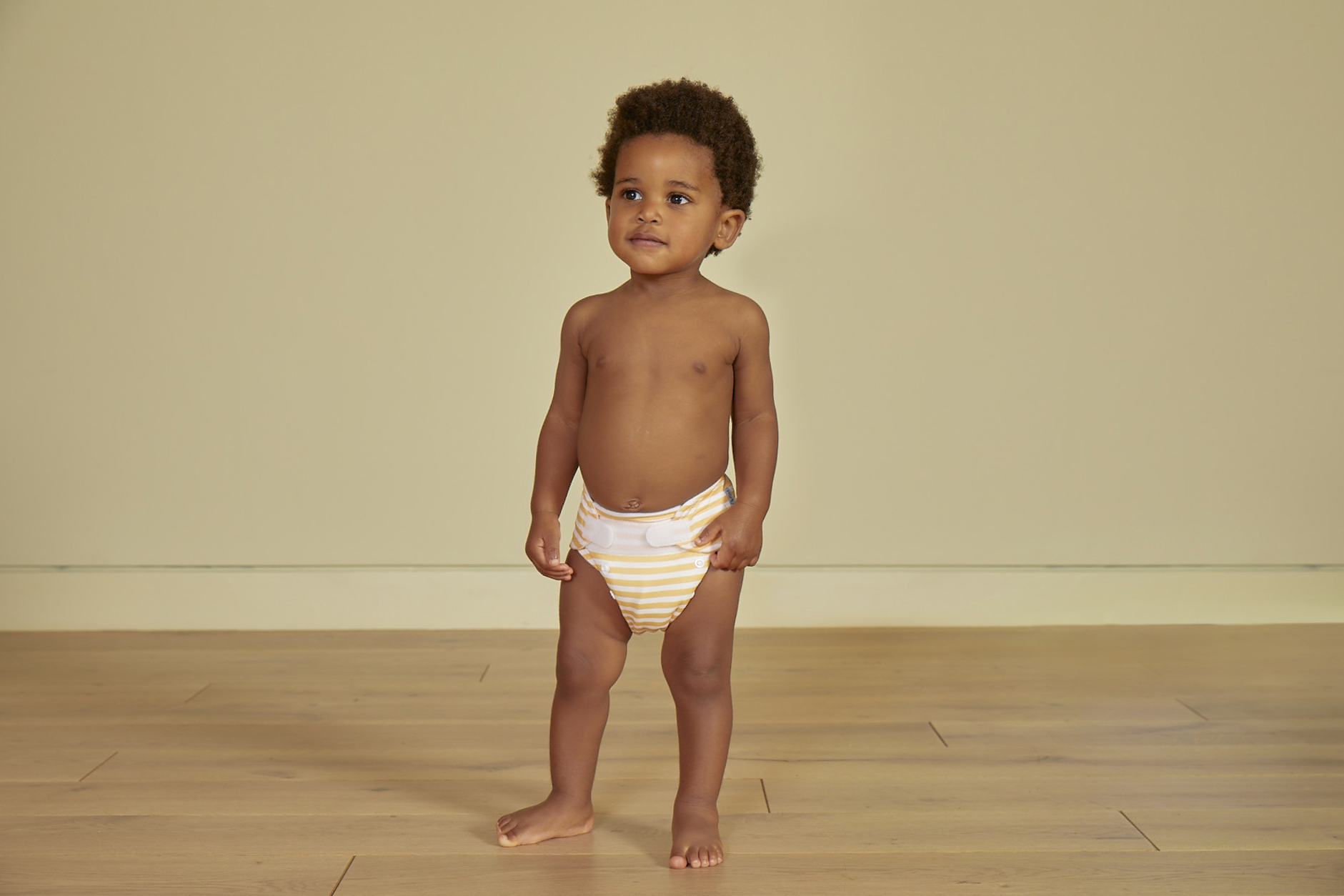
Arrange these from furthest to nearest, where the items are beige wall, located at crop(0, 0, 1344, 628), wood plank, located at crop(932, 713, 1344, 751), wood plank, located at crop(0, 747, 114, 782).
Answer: beige wall, located at crop(0, 0, 1344, 628) → wood plank, located at crop(932, 713, 1344, 751) → wood plank, located at crop(0, 747, 114, 782)

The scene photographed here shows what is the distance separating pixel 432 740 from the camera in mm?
1770

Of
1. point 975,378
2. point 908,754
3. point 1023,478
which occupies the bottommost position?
point 908,754

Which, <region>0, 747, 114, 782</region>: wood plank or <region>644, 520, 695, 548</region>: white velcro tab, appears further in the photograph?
<region>0, 747, 114, 782</region>: wood plank

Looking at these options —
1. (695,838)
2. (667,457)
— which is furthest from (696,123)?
(695,838)

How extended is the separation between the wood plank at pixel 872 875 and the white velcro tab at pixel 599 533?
0.36 m

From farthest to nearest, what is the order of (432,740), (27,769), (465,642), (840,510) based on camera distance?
1. (840,510)
2. (465,642)
3. (432,740)
4. (27,769)

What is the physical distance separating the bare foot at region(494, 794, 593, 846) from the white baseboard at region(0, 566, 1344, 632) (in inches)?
42.3

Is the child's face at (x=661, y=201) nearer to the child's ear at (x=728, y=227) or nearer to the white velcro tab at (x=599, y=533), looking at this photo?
the child's ear at (x=728, y=227)

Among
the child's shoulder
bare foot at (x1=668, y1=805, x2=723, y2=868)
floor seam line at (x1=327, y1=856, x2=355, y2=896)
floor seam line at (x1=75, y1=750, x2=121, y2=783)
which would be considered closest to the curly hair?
the child's shoulder

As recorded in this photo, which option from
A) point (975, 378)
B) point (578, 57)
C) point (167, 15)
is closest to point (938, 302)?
point (975, 378)

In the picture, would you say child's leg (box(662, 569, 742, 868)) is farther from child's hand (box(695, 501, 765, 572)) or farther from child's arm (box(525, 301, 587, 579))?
child's arm (box(525, 301, 587, 579))

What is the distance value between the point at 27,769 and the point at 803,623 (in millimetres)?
1466

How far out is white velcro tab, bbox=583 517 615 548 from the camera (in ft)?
4.51

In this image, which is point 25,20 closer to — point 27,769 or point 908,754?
point 27,769
